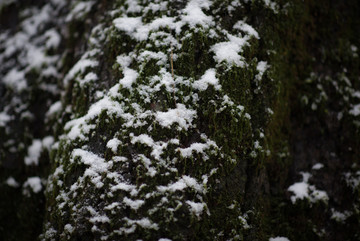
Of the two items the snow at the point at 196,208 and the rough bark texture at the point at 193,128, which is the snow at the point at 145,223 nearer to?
the rough bark texture at the point at 193,128

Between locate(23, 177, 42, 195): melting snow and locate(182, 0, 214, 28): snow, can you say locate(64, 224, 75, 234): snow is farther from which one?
locate(182, 0, 214, 28): snow

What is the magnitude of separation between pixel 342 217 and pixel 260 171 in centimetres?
94

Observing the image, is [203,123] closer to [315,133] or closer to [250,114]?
[250,114]

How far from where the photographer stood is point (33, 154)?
2.79 meters

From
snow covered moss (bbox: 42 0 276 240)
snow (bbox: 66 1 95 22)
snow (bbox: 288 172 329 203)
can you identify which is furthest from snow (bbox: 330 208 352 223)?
snow (bbox: 66 1 95 22)

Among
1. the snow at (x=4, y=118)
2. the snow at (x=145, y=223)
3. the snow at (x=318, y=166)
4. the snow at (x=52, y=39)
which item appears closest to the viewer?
the snow at (x=145, y=223)

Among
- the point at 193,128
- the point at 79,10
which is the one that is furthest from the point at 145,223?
the point at 79,10

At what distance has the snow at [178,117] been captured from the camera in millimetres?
1848

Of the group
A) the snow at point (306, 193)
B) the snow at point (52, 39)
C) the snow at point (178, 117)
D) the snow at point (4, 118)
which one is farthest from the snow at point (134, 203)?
the snow at point (52, 39)

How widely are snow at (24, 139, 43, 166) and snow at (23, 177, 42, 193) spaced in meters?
0.18

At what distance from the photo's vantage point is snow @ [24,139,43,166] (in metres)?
2.77

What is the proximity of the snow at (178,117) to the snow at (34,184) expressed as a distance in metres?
1.80

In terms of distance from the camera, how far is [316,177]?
7.62 ft

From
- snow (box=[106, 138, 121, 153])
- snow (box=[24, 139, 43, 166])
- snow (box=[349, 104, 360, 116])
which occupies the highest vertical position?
snow (box=[106, 138, 121, 153])
